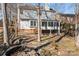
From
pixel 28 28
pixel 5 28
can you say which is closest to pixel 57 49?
pixel 28 28

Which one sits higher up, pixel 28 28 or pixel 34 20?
pixel 34 20

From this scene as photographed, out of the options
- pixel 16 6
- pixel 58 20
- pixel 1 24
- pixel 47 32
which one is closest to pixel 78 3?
pixel 58 20

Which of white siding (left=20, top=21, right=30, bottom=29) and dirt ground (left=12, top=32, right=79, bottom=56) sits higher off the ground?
white siding (left=20, top=21, right=30, bottom=29)

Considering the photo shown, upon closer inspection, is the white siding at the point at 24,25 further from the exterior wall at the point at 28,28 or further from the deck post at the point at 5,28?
the deck post at the point at 5,28

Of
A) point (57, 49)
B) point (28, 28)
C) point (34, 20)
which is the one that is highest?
point (34, 20)

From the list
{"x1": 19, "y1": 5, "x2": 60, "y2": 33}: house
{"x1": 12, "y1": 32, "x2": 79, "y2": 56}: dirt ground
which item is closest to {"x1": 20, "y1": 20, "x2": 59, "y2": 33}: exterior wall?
{"x1": 19, "y1": 5, "x2": 60, "y2": 33}: house

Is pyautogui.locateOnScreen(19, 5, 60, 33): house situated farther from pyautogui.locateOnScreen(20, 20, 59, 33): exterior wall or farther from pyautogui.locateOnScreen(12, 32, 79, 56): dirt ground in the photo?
pyautogui.locateOnScreen(12, 32, 79, 56): dirt ground

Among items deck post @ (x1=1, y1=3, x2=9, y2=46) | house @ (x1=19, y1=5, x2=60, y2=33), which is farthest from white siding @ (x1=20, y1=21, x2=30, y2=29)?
deck post @ (x1=1, y1=3, x2=9, y2=46)

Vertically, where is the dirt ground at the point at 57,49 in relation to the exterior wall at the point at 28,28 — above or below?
below

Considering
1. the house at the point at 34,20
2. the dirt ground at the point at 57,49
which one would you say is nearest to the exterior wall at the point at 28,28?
the house at the point at 34,20

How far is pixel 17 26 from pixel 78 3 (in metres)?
0.86

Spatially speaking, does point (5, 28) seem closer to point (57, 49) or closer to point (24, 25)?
point (24, 25)

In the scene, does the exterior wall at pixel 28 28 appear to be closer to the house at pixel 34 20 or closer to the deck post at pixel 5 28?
the house at pixel 34 20

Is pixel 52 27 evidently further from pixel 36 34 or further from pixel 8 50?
pixel 8 50
